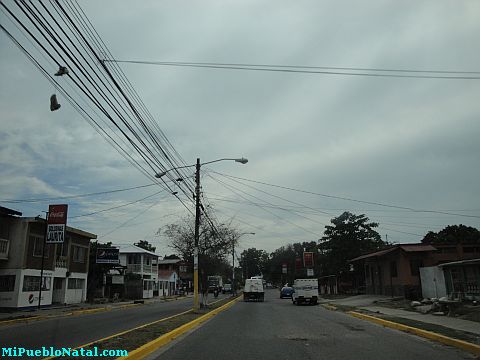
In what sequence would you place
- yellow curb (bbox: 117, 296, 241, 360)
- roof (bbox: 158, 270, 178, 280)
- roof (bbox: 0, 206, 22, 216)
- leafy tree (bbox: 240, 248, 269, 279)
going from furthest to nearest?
leafy tree (bbox: 240, 248, 269, 279)
roof (bbox: 158, 270, 178, 280)
roof (bbox: 0, 206, 22, 216)
yellow curb (bbox: 117, 296, 241, 360)

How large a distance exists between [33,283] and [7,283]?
6.69ft

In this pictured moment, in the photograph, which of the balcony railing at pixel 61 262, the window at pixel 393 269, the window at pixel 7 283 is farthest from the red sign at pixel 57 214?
the window at pixel 393 269

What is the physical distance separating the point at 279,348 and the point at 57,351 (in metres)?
5.41

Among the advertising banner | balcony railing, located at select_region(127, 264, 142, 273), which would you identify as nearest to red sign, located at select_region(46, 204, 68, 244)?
the advertising banner

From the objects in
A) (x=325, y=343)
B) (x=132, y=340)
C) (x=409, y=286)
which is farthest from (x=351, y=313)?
(x=132, y=340)

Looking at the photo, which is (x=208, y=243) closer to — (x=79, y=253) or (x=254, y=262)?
(x=79, y=253)

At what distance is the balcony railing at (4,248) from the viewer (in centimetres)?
3127

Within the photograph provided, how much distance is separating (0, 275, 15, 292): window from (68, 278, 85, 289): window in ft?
26.7

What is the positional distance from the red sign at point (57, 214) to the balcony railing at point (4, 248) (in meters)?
3.30

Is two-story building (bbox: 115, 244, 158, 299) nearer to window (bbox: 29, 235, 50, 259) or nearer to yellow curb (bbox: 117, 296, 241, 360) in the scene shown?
window (bbox: 29, 235, 50, 259)

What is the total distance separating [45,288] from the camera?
114 feet

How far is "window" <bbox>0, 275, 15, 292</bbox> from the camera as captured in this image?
3131 centimetres

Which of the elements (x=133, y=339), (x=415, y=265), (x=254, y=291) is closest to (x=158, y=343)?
(x=133, y=339)

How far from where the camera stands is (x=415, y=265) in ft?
115
